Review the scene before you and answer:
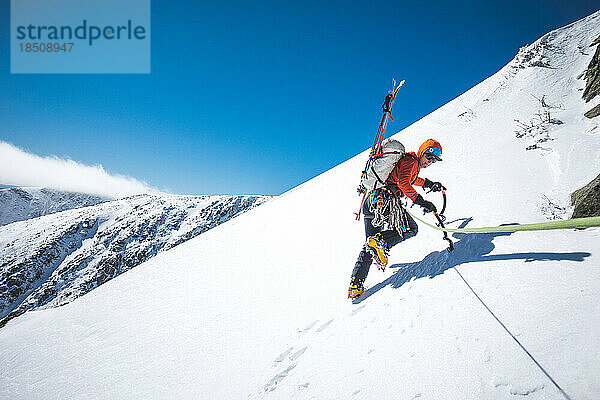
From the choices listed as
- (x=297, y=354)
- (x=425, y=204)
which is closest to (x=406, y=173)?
(x=425, y=204)

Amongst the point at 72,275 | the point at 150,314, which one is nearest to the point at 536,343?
the point at 150,314

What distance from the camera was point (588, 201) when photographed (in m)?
3.01

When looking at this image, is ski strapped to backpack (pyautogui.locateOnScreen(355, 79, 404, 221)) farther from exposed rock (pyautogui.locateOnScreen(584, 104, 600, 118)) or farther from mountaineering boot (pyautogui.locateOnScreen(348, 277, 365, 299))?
exposed rock (pyautogui.locateOnScreen(584, 104, 600, 118))

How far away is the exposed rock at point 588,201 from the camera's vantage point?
2.91m

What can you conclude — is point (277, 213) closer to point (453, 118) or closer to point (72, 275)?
point (453, 118)

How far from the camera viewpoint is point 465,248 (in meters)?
3.11

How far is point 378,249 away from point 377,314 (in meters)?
0.94

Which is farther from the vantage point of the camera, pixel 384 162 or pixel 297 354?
pixel 384 162

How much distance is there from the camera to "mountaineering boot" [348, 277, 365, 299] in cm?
324

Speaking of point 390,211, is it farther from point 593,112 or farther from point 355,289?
point 593,112

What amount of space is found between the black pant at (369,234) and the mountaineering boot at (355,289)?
2 centimetres

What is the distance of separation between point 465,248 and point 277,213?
25.3 ft

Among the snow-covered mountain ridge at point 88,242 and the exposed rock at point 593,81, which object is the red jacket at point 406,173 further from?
the snow-covered mountain ridge at point 88,242

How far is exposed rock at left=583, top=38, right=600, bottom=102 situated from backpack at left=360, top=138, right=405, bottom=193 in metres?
6.46
